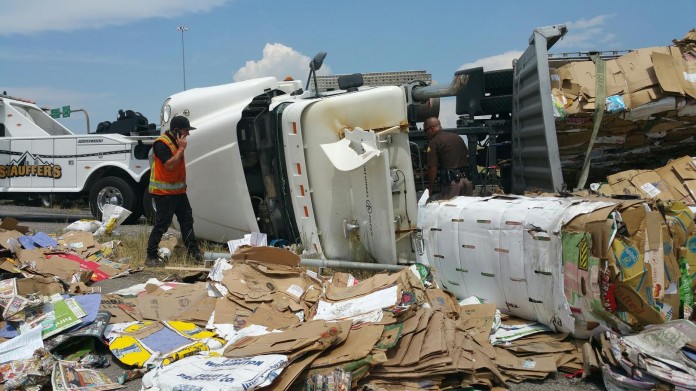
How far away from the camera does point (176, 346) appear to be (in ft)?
12.4

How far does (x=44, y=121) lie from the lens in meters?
11.7

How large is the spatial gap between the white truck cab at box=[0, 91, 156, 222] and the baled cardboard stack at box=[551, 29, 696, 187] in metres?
6.55

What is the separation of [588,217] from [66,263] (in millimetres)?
4272

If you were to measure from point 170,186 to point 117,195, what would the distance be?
4240mm

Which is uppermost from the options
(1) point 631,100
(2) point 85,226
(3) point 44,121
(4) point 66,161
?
(3) point 44,121

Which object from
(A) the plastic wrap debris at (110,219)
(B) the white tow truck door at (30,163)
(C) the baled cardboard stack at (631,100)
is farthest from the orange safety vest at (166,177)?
(B) the white tow truck door at (30,163)

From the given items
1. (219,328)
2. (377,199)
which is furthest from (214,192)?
(219,328)

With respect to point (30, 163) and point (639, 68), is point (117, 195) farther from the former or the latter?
point (639, 68)

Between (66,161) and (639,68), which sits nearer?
(639,68)

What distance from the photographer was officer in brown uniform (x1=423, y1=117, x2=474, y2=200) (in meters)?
5.83

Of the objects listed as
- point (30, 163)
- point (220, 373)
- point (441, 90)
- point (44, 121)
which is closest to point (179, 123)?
point (441, 90)

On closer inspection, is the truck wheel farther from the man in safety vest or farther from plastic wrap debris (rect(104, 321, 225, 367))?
plastic wrap debris (rect(104, 321, 225, 367))

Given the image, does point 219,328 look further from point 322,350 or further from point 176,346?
point 322,350

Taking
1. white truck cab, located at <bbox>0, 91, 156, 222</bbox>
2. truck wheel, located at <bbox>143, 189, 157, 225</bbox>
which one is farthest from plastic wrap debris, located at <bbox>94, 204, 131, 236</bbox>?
white truck cab, located at <bbox>0, 91, 156, 222</bbox>
